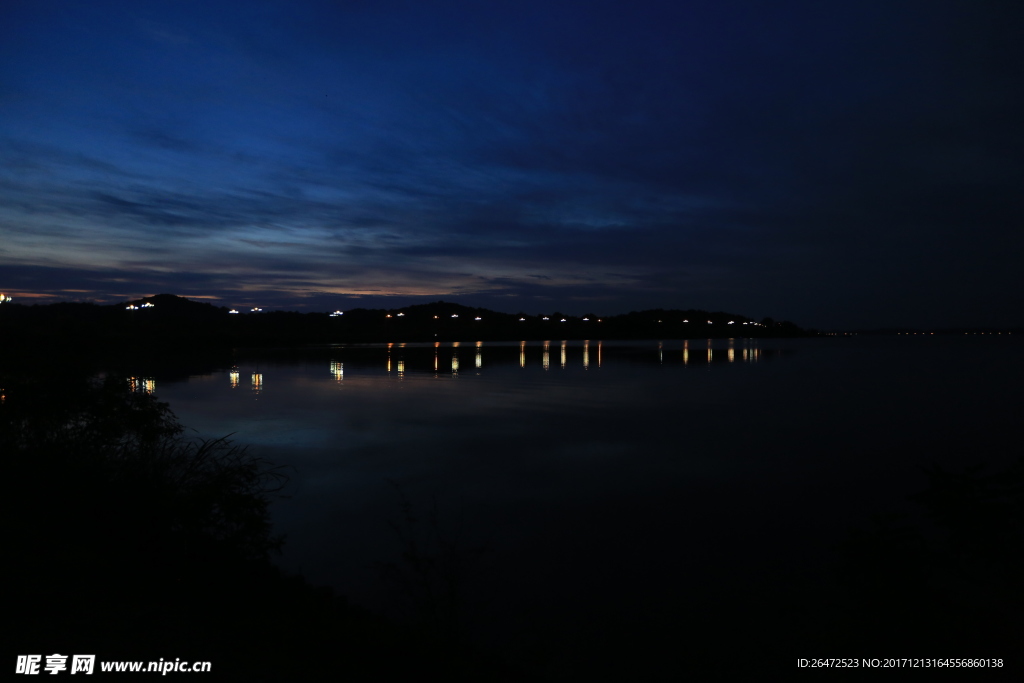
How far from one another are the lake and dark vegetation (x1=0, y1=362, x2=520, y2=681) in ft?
3.66

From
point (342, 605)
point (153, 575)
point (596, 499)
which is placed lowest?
point (596, 499)

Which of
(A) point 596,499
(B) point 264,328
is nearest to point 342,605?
(A) point 596,499

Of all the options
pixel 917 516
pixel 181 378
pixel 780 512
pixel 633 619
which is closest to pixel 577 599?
pixel 633 619

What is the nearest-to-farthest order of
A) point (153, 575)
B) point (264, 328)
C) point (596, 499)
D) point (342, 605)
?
1. point (153, 575)
2. point (342, 605)
3. point (596, 499)
4. point (264, 328)

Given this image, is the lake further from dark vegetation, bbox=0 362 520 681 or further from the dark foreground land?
dark vegetation, bbox=0 362 520 681

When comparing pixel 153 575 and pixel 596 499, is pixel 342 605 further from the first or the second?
pixel 596 499

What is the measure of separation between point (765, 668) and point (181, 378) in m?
35.1

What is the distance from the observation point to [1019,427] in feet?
58.7

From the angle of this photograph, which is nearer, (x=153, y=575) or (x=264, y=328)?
(x=153, y=575)

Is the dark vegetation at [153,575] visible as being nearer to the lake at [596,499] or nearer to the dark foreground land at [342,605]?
the dark foreground land at [342,605]

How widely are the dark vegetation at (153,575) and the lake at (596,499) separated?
3.66 ft

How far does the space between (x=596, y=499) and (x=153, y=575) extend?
7.22 m

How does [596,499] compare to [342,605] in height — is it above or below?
below

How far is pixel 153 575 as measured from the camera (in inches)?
208
